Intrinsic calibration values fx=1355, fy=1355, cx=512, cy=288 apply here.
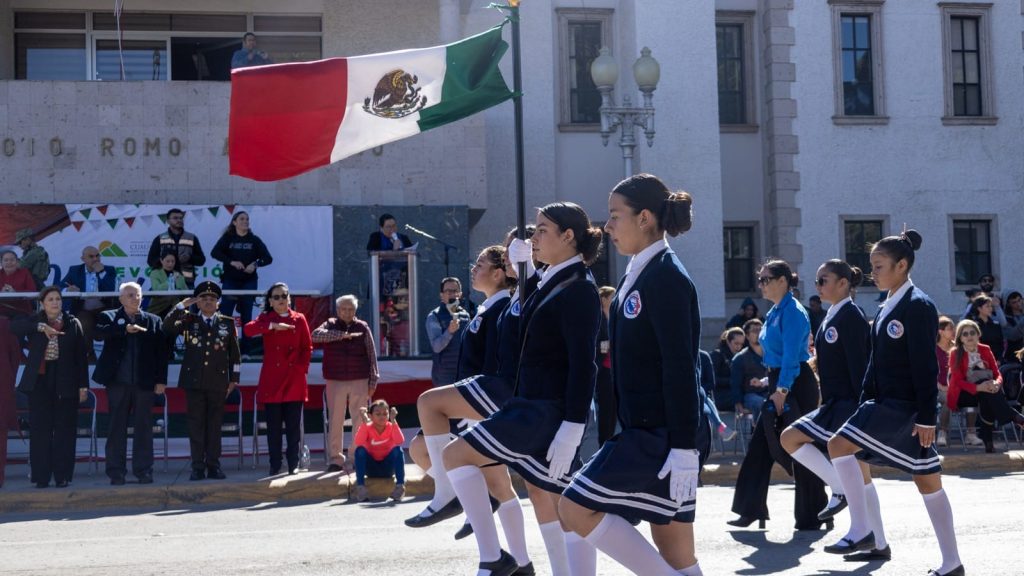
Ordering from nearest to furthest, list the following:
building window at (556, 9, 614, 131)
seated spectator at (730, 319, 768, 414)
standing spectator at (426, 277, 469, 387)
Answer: standing spectator at (426, 277, 469, 387) → seated spectator at (730, 319, 768, 414) → building window at (556, 9, 614, 131)

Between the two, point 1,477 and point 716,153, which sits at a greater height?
point 716,153

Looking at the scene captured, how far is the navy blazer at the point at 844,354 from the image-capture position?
893 cm

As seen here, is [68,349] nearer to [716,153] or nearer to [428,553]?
[428,553]

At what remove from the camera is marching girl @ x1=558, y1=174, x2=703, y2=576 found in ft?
17.7

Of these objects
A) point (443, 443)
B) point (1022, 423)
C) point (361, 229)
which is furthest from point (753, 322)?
point (443, 443)

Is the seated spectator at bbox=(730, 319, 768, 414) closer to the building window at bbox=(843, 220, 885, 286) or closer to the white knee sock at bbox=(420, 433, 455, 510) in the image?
the white knee sock at bbox=(420, 433, 455, 510)

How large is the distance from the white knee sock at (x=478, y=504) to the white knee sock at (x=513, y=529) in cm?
41

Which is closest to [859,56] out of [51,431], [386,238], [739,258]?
[739,258]

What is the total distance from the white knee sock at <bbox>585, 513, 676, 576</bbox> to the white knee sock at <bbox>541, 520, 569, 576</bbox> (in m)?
1.38

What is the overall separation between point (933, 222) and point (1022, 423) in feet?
30.9

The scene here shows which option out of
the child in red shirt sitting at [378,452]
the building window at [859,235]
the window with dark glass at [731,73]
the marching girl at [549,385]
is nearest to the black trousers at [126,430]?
the child in red shirt sitting at [378,452]

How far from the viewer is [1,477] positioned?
1406 cm

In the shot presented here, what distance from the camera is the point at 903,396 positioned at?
26.2 ft

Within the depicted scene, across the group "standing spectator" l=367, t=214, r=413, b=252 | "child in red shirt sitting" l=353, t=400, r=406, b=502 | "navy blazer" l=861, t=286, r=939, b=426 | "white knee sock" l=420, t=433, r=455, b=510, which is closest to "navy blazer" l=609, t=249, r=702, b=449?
"white knee sock" l=420, t=433, r=455, b=510
